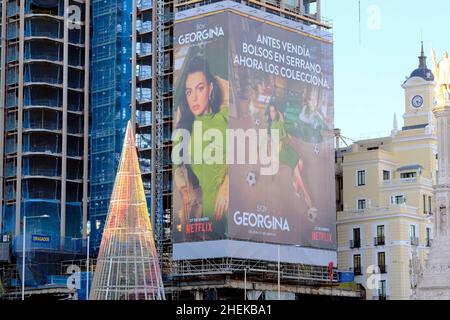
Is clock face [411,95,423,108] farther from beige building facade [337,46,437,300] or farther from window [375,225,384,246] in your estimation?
window [375,225,384,246]

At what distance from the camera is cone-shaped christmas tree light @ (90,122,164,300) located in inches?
2496

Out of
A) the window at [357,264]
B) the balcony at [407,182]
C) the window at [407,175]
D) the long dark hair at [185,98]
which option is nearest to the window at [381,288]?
the window at [357,264]

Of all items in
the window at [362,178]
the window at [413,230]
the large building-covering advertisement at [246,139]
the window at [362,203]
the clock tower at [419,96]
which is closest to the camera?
the large building-covering advertisement at [246,139]

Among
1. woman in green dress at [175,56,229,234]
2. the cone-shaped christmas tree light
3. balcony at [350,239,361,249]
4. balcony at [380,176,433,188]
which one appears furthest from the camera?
balcony at [380,176,433,188]

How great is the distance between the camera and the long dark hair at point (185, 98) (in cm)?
7362

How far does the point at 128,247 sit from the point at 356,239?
2446 centimetres

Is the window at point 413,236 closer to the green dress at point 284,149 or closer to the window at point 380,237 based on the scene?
the window at point 380,237

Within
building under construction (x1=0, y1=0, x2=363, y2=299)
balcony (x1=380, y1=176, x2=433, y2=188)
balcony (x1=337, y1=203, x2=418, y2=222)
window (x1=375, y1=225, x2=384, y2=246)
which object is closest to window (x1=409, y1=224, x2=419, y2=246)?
balcony (x1=337, y1=203, x2=418, y2=222)

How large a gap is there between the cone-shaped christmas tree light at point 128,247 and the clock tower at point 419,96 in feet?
98.2

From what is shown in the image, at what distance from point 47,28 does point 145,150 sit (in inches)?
637

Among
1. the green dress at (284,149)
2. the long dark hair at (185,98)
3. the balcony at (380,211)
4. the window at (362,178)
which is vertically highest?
the long dark hair at (185,98)

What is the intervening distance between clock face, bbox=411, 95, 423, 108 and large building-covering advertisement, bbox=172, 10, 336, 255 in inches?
413
